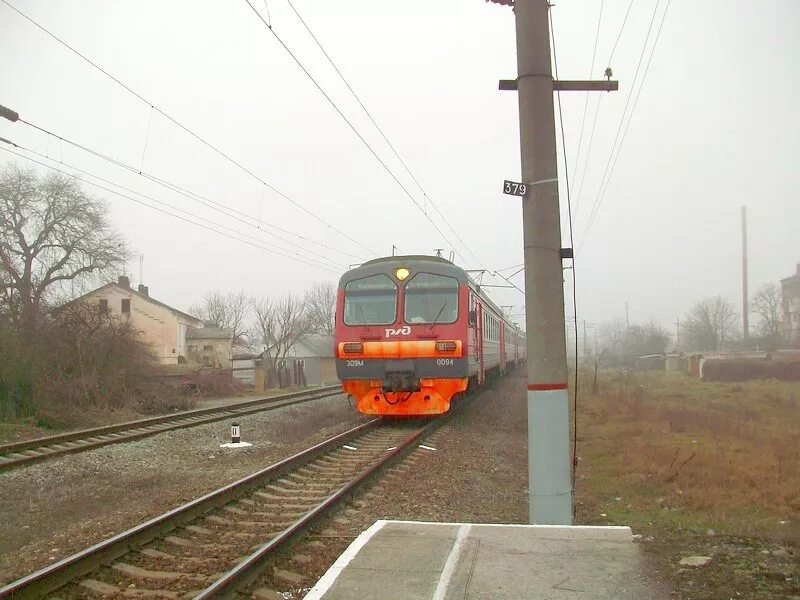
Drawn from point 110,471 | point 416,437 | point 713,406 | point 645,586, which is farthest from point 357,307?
point 713,406

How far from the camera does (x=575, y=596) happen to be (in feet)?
12.7

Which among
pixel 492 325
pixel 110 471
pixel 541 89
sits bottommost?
pixel 110 471

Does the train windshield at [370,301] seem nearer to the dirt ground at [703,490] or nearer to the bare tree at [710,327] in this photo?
the dirt ground at [703,490]

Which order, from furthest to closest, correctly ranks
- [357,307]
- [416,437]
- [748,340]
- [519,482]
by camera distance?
1. [748,340]
2. [357,307]
3. [416,437]
4. [519,482]

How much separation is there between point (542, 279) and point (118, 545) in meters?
4.14

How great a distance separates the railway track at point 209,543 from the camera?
4730 millimetres

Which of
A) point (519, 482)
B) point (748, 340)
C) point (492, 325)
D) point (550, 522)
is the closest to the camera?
point (550, 522)

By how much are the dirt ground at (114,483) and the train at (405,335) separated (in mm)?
Answer: 1409

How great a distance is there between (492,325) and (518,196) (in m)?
14.5

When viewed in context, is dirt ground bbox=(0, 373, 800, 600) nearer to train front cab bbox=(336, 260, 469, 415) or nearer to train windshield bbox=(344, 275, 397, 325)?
train front cab bbox=(336, 260, 469, 415)

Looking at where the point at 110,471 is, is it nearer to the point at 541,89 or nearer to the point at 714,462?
the point at 541,89

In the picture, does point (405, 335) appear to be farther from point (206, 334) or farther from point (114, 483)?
point (206, 334)

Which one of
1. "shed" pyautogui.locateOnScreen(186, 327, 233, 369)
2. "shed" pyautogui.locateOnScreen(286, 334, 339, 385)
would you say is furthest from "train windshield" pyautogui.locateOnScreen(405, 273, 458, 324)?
"shed" pyautogui.locateOnScreen(186, 327, 233, 369)

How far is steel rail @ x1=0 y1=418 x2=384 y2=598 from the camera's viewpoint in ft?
15.1
